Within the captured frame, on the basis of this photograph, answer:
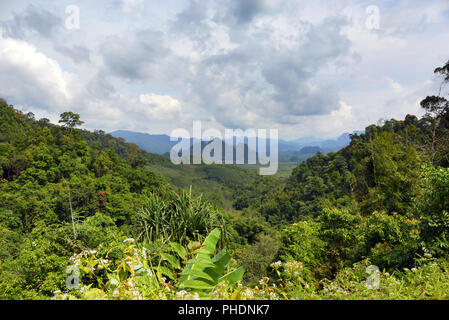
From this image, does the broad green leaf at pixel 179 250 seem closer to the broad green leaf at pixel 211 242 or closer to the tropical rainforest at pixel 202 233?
the tropical rainforest at pixel 202 233

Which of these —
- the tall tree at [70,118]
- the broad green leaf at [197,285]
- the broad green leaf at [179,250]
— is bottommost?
the broad green leaf at [197,285]

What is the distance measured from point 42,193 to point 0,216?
582 cm

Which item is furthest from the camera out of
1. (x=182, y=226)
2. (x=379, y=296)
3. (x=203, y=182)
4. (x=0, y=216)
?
(x=203, y=182)

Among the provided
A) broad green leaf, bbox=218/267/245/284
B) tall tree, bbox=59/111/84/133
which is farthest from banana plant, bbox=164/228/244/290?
tall tree, bbox=59/111/84/133

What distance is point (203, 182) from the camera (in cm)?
11562

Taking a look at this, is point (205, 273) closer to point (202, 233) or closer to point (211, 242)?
point (211, 242)

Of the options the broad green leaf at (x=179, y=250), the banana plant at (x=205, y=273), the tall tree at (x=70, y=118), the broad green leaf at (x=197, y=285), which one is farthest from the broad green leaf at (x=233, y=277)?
the tall tree at (x=70, y=118)

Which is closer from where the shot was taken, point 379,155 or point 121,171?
point 379,155

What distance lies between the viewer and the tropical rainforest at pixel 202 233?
221 cm

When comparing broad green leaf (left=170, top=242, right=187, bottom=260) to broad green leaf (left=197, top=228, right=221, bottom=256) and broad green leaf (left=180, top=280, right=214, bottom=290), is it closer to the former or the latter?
broad green leaf (left=197, top=228, right=221, bottom=256)

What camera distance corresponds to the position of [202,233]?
3.88 metres

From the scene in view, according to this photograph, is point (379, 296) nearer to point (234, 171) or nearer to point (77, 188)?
point (77, 188)

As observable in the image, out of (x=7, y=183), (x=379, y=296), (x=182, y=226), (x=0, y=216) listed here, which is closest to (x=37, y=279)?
(x=182, y=226)

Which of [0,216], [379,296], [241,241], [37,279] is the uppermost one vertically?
[379,296]
